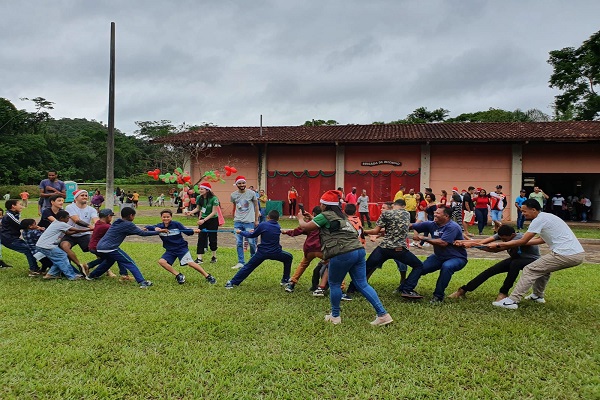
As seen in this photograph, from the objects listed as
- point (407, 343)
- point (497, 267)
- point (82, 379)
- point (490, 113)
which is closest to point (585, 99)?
point (490, 113)

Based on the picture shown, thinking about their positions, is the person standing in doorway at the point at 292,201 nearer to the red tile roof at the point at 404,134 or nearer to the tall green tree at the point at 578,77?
the red tile roof at the point at 404,134

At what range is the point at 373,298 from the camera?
5.04 meters

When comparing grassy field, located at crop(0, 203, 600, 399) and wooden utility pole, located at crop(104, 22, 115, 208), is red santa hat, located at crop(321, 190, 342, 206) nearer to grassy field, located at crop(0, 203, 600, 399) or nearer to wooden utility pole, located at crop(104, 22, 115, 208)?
grassy field, located at crop(0, 203, 600, 399)

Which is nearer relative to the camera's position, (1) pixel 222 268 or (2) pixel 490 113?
(1) pixel 222 268

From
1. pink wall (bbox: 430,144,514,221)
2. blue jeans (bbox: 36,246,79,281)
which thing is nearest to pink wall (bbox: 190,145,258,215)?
pink wall (bbox: 430,144,514,221)

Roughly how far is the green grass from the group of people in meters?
0.34

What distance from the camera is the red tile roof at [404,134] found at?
64.1 feet

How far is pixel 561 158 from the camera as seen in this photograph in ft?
66.1

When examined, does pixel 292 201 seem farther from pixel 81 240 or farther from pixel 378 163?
pixel 81 240

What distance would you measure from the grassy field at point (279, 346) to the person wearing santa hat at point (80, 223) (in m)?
0.91

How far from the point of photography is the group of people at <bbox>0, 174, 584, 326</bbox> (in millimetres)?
5191

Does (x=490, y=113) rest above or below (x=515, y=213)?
above

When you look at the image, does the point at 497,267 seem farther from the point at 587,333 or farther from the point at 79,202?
the point at 79,202

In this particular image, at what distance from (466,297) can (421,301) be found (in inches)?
31.1
